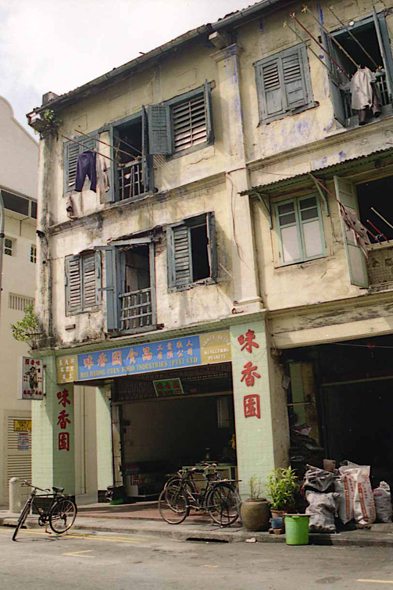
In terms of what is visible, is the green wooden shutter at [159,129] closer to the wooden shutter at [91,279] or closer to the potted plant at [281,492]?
the wooden shutter at [91,279]

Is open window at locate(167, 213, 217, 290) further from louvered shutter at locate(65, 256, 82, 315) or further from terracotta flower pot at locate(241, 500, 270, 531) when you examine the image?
terracotta flower pot at locate(241, 500, 270, 531)

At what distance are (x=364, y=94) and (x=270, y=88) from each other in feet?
7.53

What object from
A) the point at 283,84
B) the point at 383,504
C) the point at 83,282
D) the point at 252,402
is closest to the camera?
the point at 383,504

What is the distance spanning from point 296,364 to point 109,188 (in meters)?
6.32

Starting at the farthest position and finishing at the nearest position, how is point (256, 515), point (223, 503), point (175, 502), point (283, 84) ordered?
point (283, 84)
point (175, 502)
point (223, 503)
point (256, 515)

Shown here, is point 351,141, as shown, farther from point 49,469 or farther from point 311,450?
point 49,469

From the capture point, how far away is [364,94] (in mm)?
10938

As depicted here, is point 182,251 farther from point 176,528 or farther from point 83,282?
point 176,528

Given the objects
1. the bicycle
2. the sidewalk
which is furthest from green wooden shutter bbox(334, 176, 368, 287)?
the bicycle

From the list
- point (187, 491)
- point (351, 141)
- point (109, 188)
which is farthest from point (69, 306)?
point (351, 141)

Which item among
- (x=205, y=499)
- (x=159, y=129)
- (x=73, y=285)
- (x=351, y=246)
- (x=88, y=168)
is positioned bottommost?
(x=205, y=499)

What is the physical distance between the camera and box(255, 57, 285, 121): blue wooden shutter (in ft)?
40.4

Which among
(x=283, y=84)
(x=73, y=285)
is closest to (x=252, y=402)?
(x=73, y=285)

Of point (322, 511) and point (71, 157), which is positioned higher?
point (71, 157)
